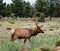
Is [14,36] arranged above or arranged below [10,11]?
above

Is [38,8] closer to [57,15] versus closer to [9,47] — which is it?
[57,15]

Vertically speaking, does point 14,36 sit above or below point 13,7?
above

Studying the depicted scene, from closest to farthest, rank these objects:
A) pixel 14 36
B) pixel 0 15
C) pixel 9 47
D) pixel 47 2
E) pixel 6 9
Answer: pixel 9 47 → pixel 14 36 → pixel 0 15 → pixel 6 9 → pixel 47 2

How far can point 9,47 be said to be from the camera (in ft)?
39.9

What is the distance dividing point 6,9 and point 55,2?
22164 millimetres

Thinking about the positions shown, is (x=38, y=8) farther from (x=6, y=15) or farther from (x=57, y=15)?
(x=57, y=15)

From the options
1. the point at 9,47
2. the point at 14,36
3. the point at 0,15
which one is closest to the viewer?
the point at 9,47

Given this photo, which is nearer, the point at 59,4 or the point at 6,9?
the point at 6,9

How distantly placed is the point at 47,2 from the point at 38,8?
526 inches

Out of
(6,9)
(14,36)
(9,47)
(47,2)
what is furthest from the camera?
(47,2)

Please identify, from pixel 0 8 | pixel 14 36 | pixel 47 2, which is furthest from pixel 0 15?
pixel 14 36

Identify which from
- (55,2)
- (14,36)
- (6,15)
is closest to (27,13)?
(6,15)

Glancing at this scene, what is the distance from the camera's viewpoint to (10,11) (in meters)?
88.8

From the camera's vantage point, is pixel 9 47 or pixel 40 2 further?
pixel 40 2
